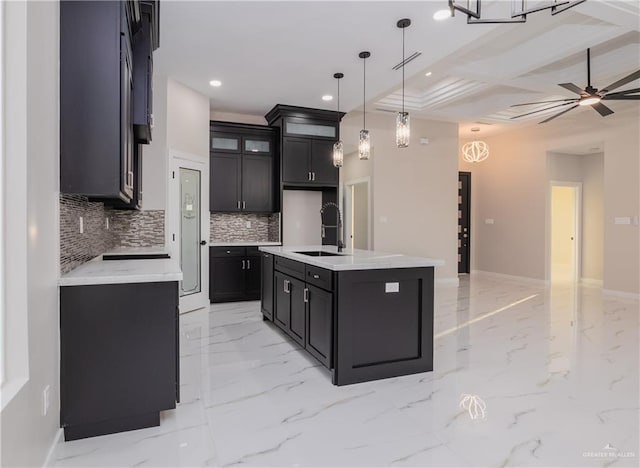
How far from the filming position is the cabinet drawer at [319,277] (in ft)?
9.90

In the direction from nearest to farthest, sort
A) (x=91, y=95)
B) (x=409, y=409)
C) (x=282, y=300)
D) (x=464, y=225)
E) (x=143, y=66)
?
1. (x=91, y=95)
2. (x=409, y=409)
3. (x=143, y=66)
4. (x=282, y=300)
5. (x=464, y=225)

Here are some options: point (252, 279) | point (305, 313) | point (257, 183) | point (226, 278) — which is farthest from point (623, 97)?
point (226, 278)

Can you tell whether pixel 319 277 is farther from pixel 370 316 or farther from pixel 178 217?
pixel 178 217

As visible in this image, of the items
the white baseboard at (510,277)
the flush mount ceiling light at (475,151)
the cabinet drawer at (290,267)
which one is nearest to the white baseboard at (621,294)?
the white baseboard at (510,277)

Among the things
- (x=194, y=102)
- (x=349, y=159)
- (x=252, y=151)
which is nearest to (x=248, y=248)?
(x=252, y=151)

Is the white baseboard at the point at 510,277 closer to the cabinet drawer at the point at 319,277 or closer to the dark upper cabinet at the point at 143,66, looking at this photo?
the cabinet drawer at the point at 319,277

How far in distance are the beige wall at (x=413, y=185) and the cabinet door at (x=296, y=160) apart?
1034mm

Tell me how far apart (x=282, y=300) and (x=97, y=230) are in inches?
73.1

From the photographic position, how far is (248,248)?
20.0 ft

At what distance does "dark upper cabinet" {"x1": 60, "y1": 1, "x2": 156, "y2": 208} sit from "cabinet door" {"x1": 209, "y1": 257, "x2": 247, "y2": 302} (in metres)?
3.70

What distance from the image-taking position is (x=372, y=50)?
13.7ft

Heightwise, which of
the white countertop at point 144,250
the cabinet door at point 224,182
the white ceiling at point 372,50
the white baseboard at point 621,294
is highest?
the white ceiling at point 372,50

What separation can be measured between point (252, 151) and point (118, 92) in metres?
4.02

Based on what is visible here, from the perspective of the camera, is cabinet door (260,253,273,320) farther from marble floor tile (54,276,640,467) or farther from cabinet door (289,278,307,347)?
cabinet door (289,278,307,347)
